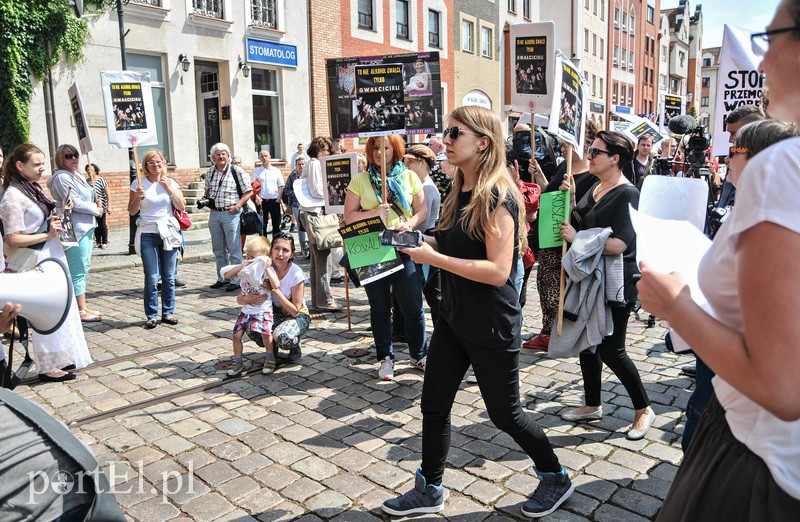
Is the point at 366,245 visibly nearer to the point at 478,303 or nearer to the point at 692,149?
the point at 478,303

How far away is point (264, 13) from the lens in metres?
18.5

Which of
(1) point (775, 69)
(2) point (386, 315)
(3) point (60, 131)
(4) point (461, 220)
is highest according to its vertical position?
(3) point (60, 131)

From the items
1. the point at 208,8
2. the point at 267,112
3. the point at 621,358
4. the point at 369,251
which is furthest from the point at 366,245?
the point at 267,112

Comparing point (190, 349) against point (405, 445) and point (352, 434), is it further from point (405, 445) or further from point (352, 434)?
point (405, 445)

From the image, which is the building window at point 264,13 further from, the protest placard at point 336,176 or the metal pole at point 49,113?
the protest placard at point 336,176

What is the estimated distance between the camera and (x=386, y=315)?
5.36m

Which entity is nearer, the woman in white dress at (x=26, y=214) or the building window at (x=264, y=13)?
the woman in white dress at (x=26, y=214)

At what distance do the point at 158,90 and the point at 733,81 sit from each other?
14230 millimetres

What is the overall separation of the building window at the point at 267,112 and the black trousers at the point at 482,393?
1672 centimetres

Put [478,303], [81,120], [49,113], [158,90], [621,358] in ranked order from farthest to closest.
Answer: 1. [158,90]
2. [49,113]
3. [81,120]
4. [621,358]
5. [478,303]

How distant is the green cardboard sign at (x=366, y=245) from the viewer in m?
4.92

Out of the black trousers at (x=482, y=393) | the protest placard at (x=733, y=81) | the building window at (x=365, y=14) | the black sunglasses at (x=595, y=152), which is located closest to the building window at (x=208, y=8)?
the building window at (x=365, y=14)

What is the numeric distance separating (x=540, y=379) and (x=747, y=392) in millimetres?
4086

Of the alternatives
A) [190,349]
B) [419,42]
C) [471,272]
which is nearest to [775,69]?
[471,272]
